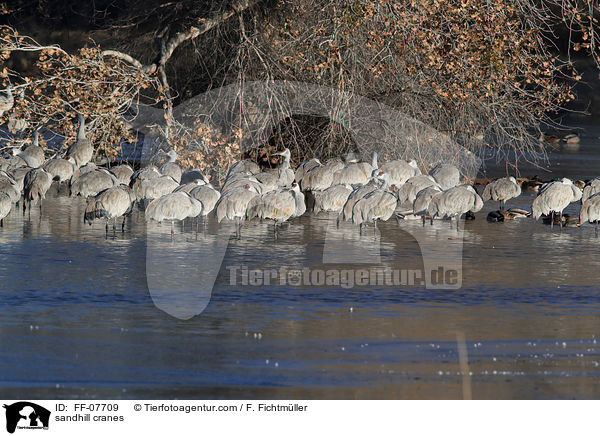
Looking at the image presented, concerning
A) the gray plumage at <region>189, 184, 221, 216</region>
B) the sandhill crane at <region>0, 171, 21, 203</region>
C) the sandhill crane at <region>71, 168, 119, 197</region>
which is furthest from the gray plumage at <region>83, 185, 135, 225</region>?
the sandhill crane at <region>71, 168, 119, 197</region>

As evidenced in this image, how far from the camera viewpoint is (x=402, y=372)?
7.89 m

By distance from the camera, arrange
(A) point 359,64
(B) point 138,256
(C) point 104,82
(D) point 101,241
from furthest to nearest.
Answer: (A) point 359,64 < (C) point 104,82 < (D) point 101,241 < (B) point 138,256

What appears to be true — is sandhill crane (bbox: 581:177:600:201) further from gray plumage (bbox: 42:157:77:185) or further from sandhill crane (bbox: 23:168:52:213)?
gray plumage (bbox: 42:157:77:185)

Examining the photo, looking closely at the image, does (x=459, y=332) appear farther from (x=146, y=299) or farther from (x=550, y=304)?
(x=146, y=299)

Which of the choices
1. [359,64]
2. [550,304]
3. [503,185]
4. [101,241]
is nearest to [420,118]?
[359,64]

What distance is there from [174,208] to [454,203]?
4232 mm

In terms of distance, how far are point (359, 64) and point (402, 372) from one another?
12.9 metres

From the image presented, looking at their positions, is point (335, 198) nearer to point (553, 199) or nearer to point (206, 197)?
point (206, 197)

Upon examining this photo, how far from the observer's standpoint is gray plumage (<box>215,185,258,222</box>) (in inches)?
594

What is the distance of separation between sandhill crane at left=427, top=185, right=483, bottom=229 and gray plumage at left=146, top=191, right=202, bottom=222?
11.9 feet

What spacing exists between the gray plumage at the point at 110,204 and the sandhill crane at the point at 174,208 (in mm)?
433

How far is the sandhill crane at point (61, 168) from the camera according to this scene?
1923 centimetres

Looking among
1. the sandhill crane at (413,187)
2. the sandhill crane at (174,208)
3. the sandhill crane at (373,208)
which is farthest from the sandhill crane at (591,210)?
the sandhill crane at (174,208)

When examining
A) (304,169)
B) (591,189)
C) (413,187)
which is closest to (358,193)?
(413,187)
